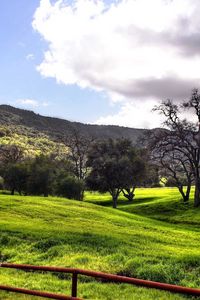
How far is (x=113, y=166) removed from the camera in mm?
74125

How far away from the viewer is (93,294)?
44.4 ft

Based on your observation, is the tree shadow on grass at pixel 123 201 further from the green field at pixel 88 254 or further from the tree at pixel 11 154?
the green field at pixel 88 254

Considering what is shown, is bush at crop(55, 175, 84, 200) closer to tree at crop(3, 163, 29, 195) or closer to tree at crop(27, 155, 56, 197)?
tree at crop(27, 155, 56, 197)

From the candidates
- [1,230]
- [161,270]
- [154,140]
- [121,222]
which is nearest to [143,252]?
[161,270]

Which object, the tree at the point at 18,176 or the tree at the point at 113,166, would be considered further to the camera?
the tree at the point at 18,176

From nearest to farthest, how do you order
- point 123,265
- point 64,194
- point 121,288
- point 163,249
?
point 121,288
point 123,265
point 163,249
point 64,194

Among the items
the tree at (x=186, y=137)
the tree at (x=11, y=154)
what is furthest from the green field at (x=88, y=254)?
the tree at (x=11, y=154)

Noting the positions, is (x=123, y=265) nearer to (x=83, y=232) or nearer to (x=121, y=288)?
(x=121, y=288)

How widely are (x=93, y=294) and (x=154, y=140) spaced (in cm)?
4911

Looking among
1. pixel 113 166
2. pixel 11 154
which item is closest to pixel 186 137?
pixel 113 166

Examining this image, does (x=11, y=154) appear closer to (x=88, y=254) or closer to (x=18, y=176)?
(x=18, y=176)

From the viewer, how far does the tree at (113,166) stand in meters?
74.3

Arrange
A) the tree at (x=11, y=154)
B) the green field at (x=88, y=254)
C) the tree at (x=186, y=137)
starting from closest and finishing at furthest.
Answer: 1. the green field at (x=88, y=254)
2. the tree at (x=186, y=137)
3. the tree at (x=11, y=154)

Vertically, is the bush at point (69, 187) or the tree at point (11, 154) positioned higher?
the tree at point (11, 154)
